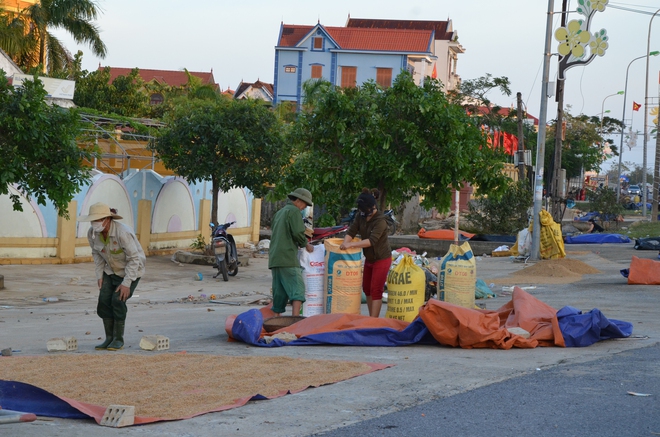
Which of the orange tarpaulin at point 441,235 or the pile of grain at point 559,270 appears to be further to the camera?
the orange tarpaulin at point 441,235

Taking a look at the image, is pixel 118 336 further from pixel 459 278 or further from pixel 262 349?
pixel 459 278

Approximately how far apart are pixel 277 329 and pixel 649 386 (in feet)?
14.3

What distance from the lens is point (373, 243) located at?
34.1 feet

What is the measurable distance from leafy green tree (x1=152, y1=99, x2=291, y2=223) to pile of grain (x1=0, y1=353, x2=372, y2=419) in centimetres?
1369

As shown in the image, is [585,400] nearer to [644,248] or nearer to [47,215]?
[47,215]

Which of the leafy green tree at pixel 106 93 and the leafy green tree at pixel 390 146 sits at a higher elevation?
the leafy green tree at pixel 106 93

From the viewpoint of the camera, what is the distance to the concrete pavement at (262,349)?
18.6 ft

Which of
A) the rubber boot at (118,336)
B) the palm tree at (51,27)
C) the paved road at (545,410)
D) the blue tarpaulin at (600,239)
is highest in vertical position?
the palm tree at (51,27)

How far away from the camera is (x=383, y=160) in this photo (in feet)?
53.4

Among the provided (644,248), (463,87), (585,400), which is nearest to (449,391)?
(585,400)

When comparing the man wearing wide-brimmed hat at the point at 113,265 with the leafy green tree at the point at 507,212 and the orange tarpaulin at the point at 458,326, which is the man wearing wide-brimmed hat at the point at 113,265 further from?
the leafy green tree at the point at 507,212

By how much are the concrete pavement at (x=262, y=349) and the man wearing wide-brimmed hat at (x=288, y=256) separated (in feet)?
3.08

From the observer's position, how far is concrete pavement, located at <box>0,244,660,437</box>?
5672mm

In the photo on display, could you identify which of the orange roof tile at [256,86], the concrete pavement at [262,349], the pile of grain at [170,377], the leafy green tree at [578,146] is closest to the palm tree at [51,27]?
the concrete pavement at [262,349]
